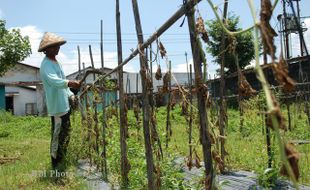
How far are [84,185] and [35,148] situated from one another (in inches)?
236

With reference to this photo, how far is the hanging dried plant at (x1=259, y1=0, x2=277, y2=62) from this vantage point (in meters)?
0.84

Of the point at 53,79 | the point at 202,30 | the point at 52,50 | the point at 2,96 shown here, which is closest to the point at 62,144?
the point at 53,79

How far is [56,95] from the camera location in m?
5.41

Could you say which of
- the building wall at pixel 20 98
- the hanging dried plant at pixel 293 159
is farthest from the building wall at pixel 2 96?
the hanging dried plant at pixel 293 159

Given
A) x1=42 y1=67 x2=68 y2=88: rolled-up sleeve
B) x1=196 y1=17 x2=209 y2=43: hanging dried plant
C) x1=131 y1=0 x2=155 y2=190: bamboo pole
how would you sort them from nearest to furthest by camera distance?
x1=196 y1=17 x2=209 y2=43: hanging dried plant < x1=131 y1=0 x2=155 y2=190: bamboo pole < x1=42 y1=67 x2=68 y2=88: rolled-up sleeve

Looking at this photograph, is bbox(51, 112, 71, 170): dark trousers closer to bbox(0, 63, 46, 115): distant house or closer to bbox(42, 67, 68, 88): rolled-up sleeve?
bbox(42, 67, 68, 88): rolled-up sleeve

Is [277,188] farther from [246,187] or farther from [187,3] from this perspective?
[187,3]

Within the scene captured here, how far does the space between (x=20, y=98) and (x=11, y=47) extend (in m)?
19.0

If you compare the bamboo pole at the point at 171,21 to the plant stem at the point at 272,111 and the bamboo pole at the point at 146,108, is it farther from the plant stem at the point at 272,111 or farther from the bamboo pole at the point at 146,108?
the plant stem at the point at 272,111

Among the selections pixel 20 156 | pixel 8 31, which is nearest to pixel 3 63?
pixel 8 31

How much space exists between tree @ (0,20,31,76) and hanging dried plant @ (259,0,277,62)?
13040mm

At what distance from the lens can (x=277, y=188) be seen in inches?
150

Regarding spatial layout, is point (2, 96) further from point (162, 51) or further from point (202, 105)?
point (202, 105)

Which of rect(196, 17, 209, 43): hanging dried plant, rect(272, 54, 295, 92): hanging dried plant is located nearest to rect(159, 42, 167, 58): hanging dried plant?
rect(196, 17, 209, 43): hanging dried plant
